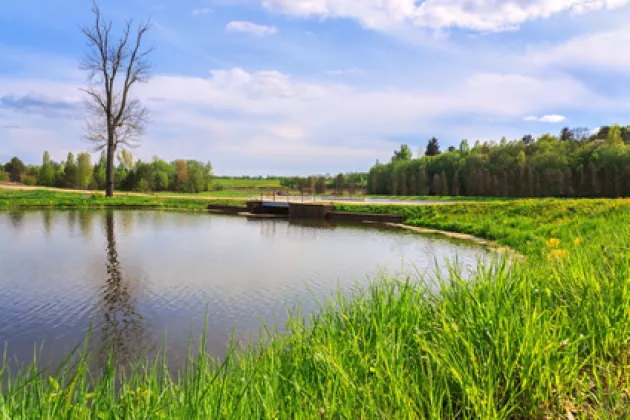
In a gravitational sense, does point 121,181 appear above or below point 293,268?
above

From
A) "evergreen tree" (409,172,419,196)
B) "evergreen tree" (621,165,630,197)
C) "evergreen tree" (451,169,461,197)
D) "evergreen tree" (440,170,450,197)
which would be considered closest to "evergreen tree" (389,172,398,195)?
"evergreen tree" (409,172,419,196)

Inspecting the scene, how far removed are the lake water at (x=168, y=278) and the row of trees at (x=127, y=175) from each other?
2846 centimetres

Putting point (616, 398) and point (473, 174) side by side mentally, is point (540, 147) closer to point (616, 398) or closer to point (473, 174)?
point (473, 174)

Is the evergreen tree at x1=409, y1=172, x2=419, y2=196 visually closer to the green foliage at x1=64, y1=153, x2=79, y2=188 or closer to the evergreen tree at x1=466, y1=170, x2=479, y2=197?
the evergreen tree at x1=466, y1=170, x2=479, y2=197

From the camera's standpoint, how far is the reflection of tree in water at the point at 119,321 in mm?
4535

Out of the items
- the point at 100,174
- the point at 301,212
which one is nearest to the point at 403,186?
the point at 301,212

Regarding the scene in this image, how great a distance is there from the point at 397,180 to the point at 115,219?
34324 mm

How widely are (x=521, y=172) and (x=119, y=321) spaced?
37.5 m

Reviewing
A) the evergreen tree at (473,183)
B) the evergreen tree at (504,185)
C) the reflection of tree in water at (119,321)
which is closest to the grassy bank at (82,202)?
the reflection of tree in water at (119,321)

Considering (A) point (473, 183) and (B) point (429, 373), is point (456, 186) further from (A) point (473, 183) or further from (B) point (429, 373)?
(B) point (429, 373)

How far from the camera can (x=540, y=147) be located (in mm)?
42969

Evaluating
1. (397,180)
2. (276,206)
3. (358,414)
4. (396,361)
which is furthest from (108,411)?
(397,180)

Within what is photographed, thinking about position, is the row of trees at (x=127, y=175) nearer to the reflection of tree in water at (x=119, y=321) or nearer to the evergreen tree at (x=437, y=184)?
the evergreen tree at (x=437, y=184)

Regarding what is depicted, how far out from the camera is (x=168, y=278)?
25.3 feet
